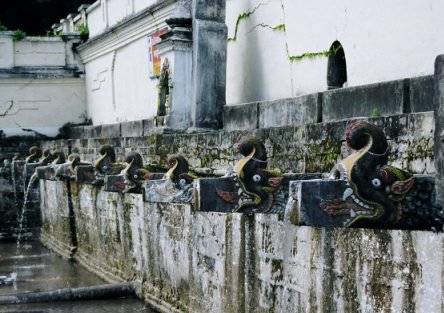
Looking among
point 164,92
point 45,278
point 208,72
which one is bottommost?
point 45,278

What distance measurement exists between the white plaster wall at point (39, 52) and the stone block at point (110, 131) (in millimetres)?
3634

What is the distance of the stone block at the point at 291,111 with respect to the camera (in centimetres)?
770

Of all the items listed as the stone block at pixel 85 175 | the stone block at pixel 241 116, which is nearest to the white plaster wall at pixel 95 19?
the stone block at pixel 85 175

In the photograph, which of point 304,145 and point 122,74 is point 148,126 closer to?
point 122,74

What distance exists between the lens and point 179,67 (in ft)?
36.1

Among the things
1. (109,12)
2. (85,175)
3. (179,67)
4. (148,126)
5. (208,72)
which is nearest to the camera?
(208,72)

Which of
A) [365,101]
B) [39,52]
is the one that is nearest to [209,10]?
[365,101]

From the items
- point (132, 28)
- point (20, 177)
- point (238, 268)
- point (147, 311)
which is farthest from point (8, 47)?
point (238, 268)

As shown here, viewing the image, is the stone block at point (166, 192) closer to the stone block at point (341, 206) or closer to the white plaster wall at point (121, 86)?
the stone block at point (341, 206)

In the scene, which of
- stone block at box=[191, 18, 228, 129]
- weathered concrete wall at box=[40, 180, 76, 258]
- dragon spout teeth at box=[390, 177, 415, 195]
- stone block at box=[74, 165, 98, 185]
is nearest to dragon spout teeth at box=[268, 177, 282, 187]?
dragon spout teeth at box=[390, 177, 415, 195]

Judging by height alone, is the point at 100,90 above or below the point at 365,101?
above

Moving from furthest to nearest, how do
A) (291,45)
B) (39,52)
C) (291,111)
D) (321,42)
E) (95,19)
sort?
(39,52) → (95,19) → (291,45) → (321,42) → (291,111)

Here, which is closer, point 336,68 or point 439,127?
point 439,127

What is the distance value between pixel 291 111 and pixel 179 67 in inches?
125
